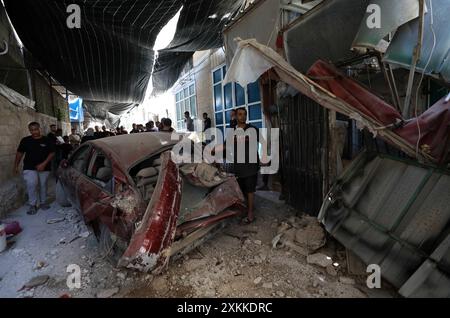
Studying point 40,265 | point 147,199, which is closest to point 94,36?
point 147,199

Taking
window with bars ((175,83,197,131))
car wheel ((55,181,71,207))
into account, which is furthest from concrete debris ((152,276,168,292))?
window with bars ((175,83,197,131))

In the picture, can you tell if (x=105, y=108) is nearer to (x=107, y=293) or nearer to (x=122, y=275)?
(x=122, y=275)

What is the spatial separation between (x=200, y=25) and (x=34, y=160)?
4.50 m

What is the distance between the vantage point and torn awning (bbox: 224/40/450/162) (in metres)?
2.49

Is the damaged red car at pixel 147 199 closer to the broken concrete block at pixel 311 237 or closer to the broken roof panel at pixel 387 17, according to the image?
the broken concrete block at pixel 311 237

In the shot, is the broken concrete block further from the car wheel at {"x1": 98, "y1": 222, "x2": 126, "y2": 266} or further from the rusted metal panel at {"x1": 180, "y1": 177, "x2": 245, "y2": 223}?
the car wheel at {"x1": 98, "y1": 222, "x2": 126, "y2": 266}

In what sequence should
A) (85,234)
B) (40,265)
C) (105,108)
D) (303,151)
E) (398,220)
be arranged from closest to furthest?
(398,220)
(40,265)
(85,234)
(303,151)
(105,108)

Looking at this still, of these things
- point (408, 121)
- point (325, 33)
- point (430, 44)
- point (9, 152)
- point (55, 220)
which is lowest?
point (55, 220)

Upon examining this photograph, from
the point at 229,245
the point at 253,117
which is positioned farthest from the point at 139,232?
the point at 253,117

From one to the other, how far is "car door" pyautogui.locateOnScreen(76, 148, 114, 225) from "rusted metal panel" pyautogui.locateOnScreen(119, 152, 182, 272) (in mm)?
579

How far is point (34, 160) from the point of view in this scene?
190 inches

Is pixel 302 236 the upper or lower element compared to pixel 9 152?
lower
